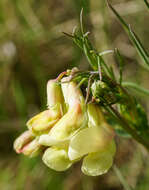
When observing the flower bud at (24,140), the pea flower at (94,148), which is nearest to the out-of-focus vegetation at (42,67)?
the flower bud at (24,140)

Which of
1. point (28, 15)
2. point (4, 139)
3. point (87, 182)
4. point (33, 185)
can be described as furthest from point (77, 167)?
point (28, 15)

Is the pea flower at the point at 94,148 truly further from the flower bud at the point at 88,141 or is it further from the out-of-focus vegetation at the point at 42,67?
the out-of-focus vegetation at the point at 42,67

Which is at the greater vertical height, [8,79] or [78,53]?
[8,79]

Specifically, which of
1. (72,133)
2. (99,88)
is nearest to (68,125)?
(72,133)

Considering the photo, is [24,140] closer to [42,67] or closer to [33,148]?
[33,148]

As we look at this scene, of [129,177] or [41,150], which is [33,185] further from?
[41,150]

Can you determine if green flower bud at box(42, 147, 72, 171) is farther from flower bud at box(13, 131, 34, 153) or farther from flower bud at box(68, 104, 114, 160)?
flower bud at box(13, 131, 34, 153)
